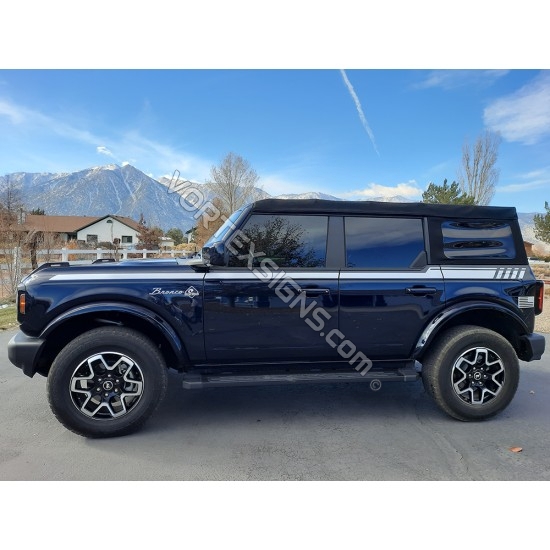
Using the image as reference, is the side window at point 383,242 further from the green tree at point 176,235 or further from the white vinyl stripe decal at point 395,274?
the green tree at point 176,235

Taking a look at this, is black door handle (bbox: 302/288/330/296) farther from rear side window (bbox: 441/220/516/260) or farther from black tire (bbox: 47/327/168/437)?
black tire (bbox: 47/327/168/437)

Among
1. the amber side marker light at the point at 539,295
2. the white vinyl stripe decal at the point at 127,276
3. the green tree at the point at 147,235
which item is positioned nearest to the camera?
the white vinyl stripe decal at the point at 127,276

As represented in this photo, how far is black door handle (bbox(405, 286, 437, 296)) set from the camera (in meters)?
3.14

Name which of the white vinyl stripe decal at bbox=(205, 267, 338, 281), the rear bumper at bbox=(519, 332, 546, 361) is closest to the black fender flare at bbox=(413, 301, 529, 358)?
the rear bumper at bbox=(519, 332, 546, 361)

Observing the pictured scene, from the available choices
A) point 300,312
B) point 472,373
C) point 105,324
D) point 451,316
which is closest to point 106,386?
point 105,324

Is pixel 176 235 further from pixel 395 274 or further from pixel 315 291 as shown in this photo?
pixel 395 274

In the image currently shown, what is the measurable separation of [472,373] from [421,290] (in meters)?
0.94

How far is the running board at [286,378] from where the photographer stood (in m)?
2.95

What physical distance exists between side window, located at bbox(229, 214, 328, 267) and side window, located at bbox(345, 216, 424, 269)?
28cm

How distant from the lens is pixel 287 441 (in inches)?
113

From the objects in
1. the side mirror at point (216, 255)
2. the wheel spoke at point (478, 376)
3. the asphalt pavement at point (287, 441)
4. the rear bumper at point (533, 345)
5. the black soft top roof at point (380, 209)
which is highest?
the black soft top roof at point (380, 209)

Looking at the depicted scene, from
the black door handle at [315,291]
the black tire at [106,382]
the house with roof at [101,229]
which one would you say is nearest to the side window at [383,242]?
the black door handle at [315,291]

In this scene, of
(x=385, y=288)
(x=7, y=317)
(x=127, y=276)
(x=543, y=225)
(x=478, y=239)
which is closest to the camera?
(x=127, y=276)

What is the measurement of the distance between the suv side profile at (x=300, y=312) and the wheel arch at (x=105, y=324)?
1 centimetres
